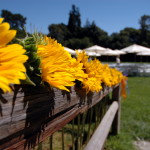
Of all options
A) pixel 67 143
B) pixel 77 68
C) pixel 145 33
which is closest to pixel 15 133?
pixel 77 68

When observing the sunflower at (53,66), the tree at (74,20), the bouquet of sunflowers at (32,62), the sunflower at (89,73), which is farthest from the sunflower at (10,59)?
the tree at (74,20)

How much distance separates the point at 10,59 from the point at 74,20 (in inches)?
3059

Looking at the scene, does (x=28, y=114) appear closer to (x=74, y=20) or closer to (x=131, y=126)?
(x=131, y=126)

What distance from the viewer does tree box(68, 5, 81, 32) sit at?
72.5 metres

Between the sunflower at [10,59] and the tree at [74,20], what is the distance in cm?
7154

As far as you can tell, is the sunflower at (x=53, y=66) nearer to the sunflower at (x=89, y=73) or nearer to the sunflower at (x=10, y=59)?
the sunflower at (x=10, y=59)

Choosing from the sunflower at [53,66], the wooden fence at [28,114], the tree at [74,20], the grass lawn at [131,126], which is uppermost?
the tree at [74,20]

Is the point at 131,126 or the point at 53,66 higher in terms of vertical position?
the point at 53,66

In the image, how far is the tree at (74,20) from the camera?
7249cm

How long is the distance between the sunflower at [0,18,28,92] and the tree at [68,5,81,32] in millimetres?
71536

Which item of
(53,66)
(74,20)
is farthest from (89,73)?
(74,20)

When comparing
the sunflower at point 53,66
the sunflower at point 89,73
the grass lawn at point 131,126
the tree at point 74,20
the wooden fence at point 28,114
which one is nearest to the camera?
the wooden fence at point 28,114

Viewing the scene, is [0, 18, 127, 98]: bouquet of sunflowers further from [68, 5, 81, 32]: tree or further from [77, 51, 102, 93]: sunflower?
[68, 5, 81, 32]: tree

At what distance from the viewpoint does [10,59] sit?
556 mm
